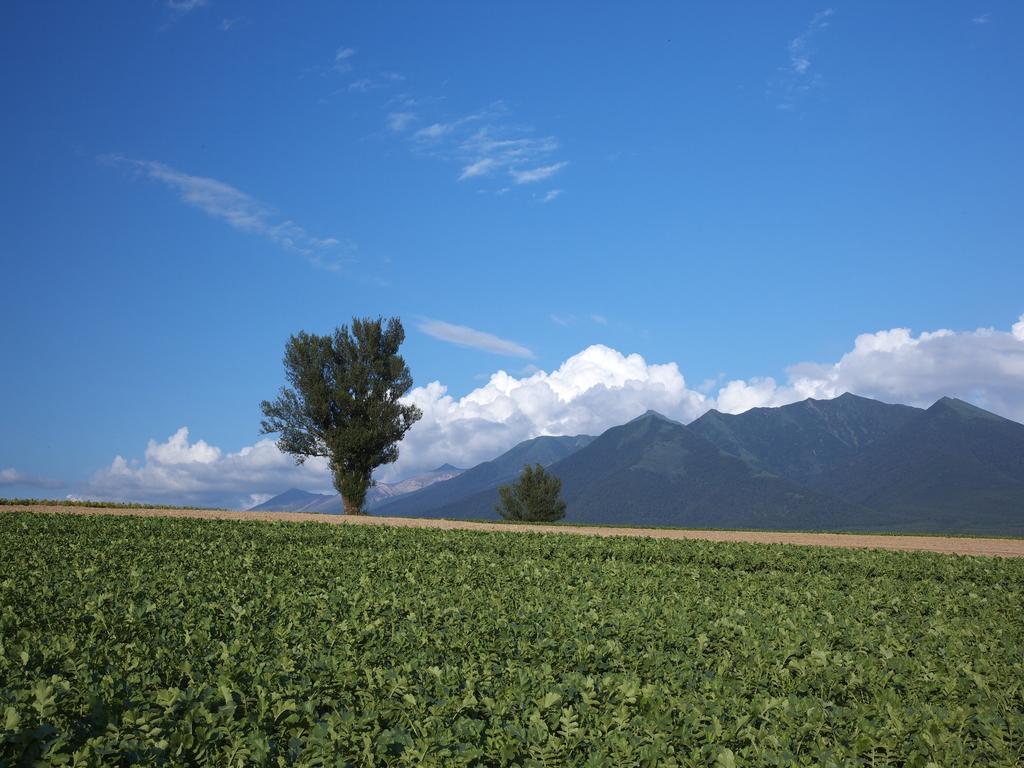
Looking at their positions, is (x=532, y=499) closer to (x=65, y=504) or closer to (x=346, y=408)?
(x=346, y=408)

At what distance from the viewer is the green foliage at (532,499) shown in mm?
87000

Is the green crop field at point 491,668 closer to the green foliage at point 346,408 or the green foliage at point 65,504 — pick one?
the green foliage at point 65,504

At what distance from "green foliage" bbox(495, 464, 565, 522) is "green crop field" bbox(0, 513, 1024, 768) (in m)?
68.9

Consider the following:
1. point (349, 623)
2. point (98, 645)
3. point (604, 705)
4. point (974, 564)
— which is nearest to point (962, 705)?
point (604, 705)

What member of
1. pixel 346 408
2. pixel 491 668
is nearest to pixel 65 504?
pixel 346 408

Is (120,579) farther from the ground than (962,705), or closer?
farther from the ground

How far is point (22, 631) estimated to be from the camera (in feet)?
32.5

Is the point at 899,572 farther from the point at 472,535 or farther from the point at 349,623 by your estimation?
the point at 349,623

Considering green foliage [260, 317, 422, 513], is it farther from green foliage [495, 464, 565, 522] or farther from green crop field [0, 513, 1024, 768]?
green crop field [0, 513, 1024, 768]

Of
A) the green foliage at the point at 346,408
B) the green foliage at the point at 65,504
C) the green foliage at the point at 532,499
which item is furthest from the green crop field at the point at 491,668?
the green foliage at the point at 532,499

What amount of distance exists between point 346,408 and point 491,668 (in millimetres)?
56138

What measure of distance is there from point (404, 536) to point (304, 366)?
3774 cm

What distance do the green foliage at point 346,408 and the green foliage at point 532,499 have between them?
25.9 m

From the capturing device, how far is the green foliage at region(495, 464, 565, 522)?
285 ft
